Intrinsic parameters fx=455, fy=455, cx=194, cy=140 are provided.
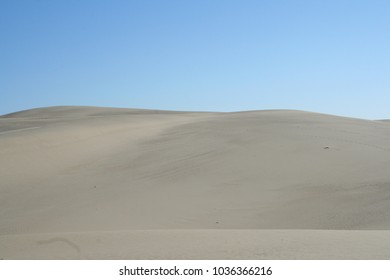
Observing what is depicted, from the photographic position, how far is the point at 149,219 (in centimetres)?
714

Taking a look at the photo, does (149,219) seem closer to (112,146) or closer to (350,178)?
(350,178)

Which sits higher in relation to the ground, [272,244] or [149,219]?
[149,219]

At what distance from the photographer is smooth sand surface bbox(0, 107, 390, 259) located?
4.76 meters

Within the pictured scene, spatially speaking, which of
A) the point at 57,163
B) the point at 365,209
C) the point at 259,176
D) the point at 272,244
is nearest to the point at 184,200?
the point at 259,176

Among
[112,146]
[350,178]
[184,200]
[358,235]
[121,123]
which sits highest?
[121,123]

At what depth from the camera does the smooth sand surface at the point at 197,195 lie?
15.6 feet

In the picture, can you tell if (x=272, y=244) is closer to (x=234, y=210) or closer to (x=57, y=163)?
(x=234, y=210)

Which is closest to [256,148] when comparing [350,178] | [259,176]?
[259,176]

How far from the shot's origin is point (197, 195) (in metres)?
8.54

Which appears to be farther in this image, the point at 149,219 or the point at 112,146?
the point at 112,146

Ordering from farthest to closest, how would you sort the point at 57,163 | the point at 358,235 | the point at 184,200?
the point at 57,163 → the point at 184,200 → the point at 358,235

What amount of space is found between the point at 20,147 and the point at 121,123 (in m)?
7.27
